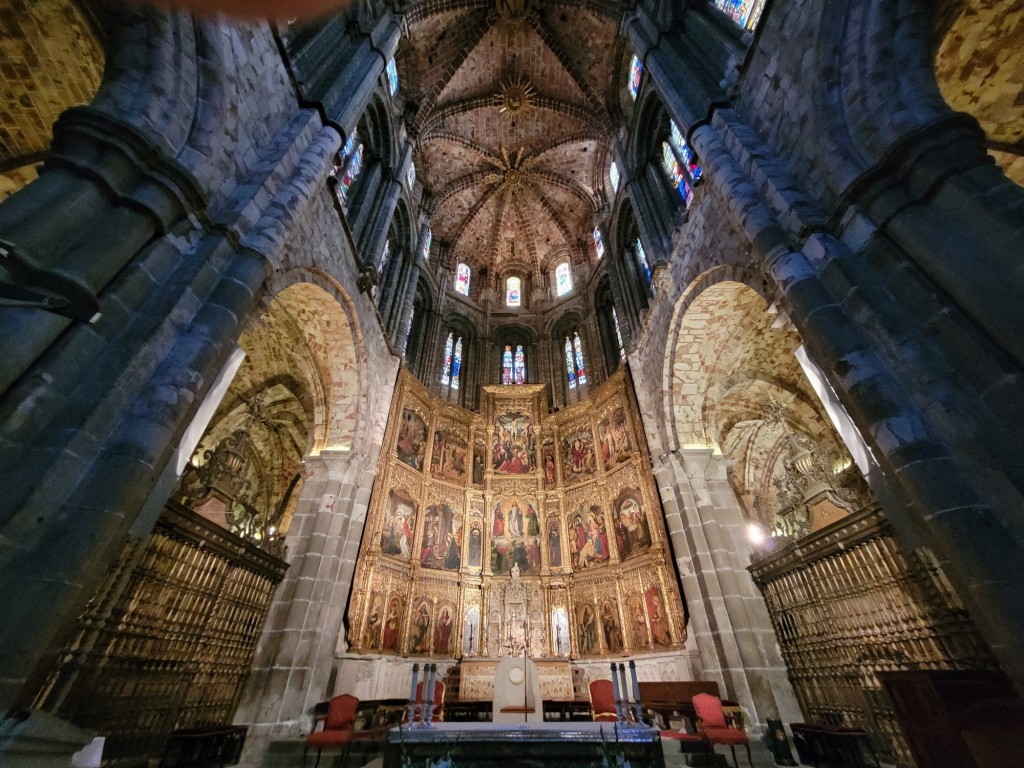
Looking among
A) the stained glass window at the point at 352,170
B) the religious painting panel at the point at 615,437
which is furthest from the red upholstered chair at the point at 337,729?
the stained glass window at the point at 352,170

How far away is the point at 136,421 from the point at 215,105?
13.5ft

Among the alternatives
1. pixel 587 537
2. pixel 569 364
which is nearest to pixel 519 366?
pixel 569 364

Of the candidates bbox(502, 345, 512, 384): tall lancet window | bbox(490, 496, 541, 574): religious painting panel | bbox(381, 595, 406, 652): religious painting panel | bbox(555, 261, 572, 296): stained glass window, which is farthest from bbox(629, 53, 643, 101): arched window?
bbox(381, 595, 406, 652): religious painting panel

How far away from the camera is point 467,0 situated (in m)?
15.5

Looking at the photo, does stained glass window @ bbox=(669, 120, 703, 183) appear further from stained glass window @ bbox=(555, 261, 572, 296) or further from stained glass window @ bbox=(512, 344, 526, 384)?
Answer: stained glass window @ bbox=(512, 344, 526, 384)

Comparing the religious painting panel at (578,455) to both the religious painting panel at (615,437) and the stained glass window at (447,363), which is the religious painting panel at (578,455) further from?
the stained glass window at (447,363)

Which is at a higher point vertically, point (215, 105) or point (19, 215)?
point (215, 105)

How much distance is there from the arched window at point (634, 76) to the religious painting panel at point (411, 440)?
1220 cm

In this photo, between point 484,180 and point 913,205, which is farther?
point 484,180

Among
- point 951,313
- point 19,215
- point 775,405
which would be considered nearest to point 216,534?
point 19,215

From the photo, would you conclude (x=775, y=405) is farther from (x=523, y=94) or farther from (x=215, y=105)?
(x=523, y=94)

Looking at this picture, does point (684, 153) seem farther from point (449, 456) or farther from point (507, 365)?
point (449, 456)

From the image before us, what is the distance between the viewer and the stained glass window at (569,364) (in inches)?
683

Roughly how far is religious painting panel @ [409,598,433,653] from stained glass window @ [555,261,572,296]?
553 inches
